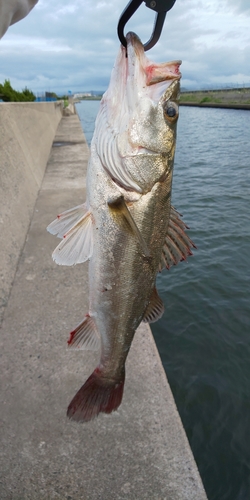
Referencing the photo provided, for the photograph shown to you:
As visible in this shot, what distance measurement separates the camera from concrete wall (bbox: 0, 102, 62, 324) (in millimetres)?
4223

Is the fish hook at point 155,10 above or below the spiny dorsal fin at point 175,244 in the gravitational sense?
above

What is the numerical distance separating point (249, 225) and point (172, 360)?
554cm

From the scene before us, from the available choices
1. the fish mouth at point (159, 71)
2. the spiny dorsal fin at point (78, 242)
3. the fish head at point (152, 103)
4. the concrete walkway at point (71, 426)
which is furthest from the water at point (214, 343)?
the fish mouth at point (159, 71)

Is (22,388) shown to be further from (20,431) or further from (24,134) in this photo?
(24,134)

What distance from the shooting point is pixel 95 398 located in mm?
2256

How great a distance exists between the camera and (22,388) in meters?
2.88

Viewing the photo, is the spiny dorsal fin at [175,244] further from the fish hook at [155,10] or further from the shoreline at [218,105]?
the shoreline at [218,105]

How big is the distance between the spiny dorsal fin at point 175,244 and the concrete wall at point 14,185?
2.15 metres

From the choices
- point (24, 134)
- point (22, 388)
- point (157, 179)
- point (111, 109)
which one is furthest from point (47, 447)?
point (24, 134)

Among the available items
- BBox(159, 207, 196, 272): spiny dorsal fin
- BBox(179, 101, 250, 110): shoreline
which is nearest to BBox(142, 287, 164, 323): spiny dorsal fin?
BBox(159, 207, 196, 272): spiny dorsal fin

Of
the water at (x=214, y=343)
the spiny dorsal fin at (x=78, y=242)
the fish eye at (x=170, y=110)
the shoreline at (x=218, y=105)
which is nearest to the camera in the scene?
the fish eye at (x=170, y=110)

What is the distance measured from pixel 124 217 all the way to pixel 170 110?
0.65 metres

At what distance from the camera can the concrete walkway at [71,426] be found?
2258mm

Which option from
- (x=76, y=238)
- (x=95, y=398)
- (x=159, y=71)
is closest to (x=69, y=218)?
(x=76, y=238)
